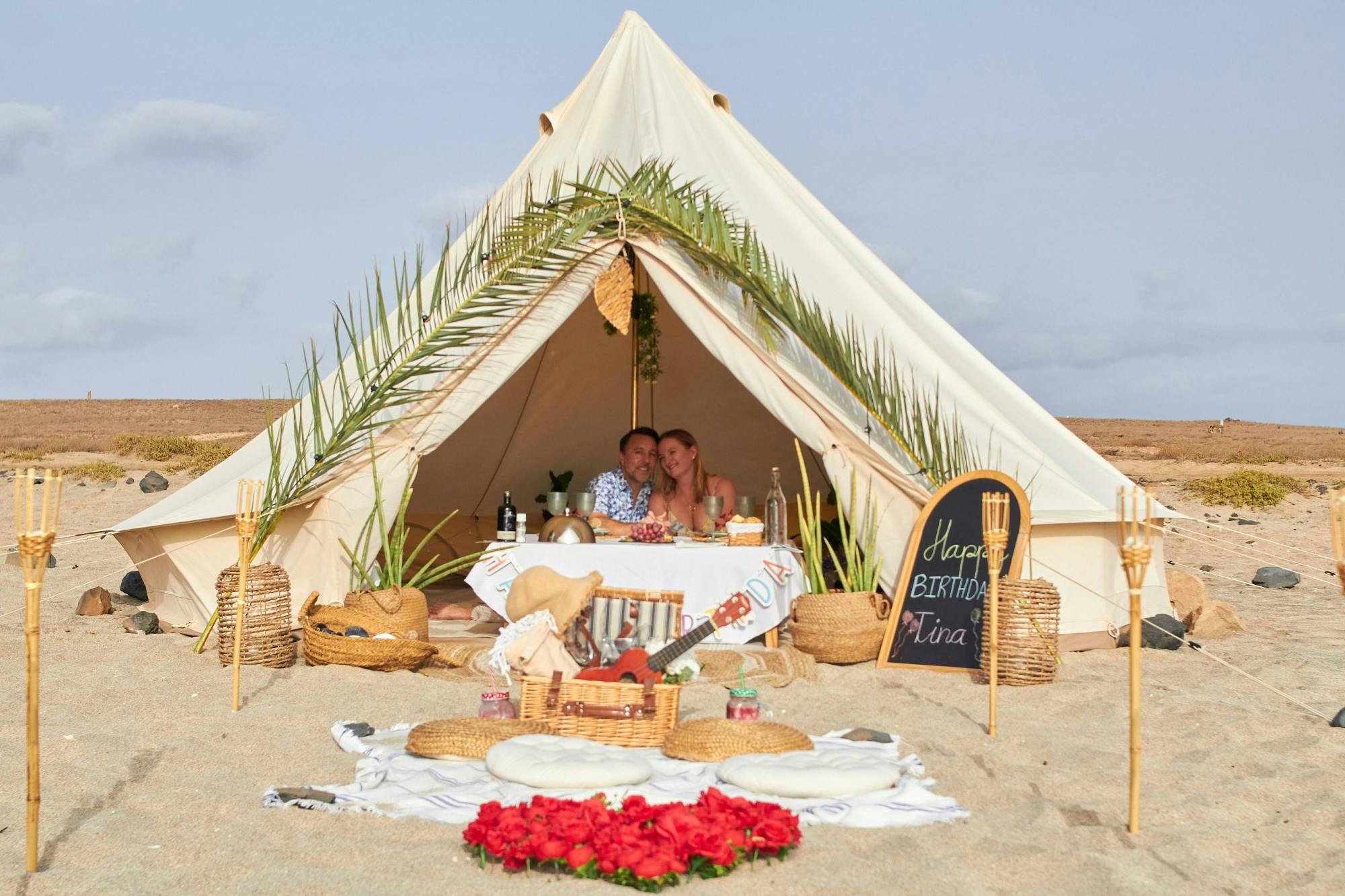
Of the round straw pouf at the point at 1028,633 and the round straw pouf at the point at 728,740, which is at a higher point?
the round straw pouf at the point at 1028,633

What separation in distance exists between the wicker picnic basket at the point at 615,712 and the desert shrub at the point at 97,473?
1173cm

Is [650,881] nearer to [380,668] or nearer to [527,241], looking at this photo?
[380,668]

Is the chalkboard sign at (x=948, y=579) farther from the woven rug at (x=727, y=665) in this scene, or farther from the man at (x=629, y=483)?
the man at (x=629, y=483)

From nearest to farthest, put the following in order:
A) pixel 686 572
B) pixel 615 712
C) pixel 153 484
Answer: pixel 615 712
pixel 686 572
pixel 153 484

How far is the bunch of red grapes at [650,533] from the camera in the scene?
5457mm

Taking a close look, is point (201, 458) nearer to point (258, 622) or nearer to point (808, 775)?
point (258, 622)

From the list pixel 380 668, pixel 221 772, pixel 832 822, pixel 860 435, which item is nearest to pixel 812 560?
pixel 860 435

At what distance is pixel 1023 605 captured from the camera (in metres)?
4.73

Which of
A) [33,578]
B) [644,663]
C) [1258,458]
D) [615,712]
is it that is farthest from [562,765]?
[1258,458]

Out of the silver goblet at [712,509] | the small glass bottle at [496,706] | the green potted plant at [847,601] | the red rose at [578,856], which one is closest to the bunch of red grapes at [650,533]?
the silver goblet at [712,509]

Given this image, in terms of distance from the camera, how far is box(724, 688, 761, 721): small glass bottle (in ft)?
12.5

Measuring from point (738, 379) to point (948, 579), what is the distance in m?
1.44

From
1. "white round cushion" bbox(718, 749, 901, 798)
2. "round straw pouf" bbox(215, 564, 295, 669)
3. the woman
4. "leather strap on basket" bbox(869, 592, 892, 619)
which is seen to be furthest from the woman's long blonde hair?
"white round cushion" bbox(718, 749, 901, 798)

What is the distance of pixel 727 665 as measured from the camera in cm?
498
